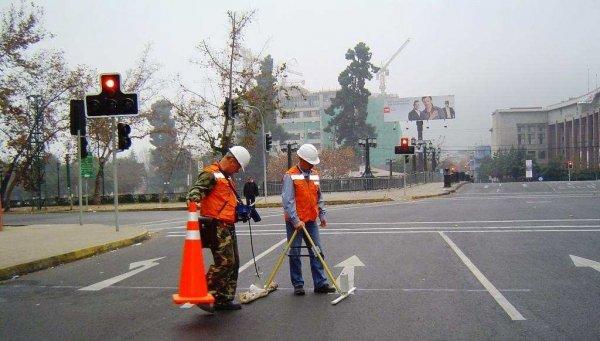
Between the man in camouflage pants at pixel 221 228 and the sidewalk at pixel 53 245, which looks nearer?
the man in camouflage pants at pixel 221 228

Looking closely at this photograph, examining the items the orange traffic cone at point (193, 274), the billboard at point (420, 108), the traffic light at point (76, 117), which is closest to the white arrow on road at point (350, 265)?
the orange traffic cone at point (193, 274)

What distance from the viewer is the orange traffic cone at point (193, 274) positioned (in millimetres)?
6082

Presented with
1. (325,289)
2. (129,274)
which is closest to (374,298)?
(325,289)

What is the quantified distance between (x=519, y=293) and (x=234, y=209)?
375 centimetres

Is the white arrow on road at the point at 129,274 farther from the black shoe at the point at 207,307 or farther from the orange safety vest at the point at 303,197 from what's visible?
the orange safety vest at the point at 303,197

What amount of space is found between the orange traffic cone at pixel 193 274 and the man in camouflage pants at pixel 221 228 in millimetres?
227

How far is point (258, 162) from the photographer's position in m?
76.5

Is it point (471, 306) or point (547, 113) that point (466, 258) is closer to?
point (471, 306)

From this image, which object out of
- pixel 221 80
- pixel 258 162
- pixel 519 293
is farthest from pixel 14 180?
pixel 519 293

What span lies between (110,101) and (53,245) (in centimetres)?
383

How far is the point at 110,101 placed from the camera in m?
14.2

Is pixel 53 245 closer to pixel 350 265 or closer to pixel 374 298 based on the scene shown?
pixel 350 265

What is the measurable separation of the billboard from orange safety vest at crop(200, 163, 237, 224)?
3238 inches

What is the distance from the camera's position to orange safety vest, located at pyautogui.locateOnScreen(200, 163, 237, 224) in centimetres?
657
